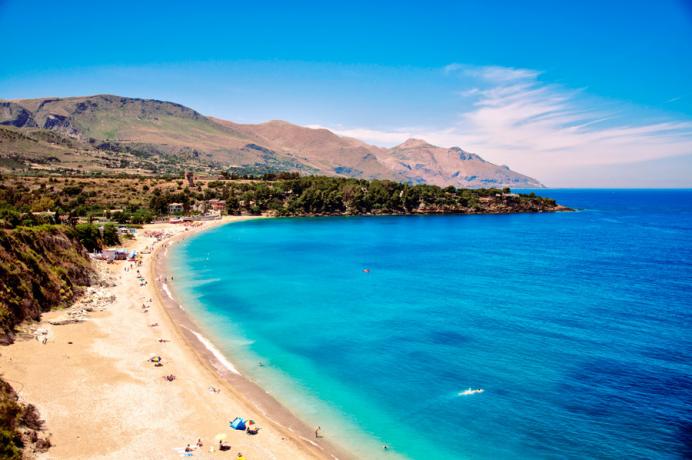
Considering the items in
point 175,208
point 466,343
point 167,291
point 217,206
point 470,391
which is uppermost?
point 217,206

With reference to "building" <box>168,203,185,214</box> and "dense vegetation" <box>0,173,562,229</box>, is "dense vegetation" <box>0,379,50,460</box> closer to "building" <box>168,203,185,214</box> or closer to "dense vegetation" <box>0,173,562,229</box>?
"dense vegetation" <box>0,173,562,229</box>

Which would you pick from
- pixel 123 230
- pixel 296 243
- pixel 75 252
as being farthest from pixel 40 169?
pixel 75 252

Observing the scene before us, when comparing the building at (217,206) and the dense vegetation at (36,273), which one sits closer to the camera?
the dense vegetation at (36,273)

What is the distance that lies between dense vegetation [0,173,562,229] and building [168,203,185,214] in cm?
170

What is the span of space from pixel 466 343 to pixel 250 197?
131m

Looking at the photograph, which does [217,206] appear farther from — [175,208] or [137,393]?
[137,393]

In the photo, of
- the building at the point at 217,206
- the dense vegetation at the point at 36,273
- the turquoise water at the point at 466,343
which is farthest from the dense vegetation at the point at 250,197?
the dense vegetation at the point at 36,273

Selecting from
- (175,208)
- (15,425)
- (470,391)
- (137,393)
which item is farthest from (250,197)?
(15,425)

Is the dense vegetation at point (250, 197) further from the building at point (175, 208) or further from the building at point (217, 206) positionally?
the building at point (217, 206)

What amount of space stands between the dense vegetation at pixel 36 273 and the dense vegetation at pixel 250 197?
54.9 m

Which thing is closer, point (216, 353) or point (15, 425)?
point (15, 425)

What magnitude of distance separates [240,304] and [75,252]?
22.4 m

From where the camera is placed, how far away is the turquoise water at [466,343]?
2562 centimetres

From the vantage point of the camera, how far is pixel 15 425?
21.2 metres
